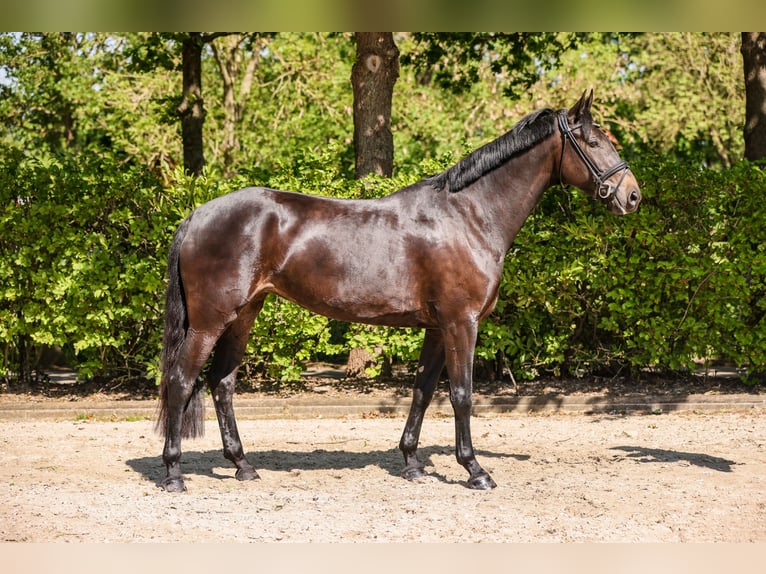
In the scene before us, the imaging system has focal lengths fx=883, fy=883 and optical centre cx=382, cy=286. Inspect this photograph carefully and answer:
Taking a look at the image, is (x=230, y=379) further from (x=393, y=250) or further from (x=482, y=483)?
(x=482, y=483)

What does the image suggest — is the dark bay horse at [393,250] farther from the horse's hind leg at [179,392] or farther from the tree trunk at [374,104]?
the tree trunk at [374,104]

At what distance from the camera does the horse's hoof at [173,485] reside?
5.93 meters

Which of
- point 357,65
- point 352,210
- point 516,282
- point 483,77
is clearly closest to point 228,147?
point 483,77

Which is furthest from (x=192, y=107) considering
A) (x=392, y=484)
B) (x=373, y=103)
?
(x=392, y=484)

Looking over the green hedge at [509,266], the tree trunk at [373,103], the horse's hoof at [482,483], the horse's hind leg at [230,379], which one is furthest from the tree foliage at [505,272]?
the horse's hoof at [482,483]

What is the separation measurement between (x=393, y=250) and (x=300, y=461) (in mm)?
2109

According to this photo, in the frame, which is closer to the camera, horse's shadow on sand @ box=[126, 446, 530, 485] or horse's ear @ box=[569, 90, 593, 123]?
horse's ear @ box=[569, 90, 593, 123]

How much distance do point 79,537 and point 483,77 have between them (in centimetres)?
1808

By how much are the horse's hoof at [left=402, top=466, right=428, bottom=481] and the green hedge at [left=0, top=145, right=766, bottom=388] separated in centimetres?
337

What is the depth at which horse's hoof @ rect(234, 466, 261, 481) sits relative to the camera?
6359mm

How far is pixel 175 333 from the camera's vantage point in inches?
239

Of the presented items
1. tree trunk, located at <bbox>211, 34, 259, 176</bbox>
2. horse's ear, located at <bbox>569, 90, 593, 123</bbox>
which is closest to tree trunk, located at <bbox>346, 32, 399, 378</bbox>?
horse's ear, located at <bbox>569, 90, 593, 123</bbox>

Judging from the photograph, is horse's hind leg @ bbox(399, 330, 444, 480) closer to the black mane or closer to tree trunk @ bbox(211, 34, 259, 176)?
the black mane

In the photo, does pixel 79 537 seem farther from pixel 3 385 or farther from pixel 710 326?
pixel 710 326
